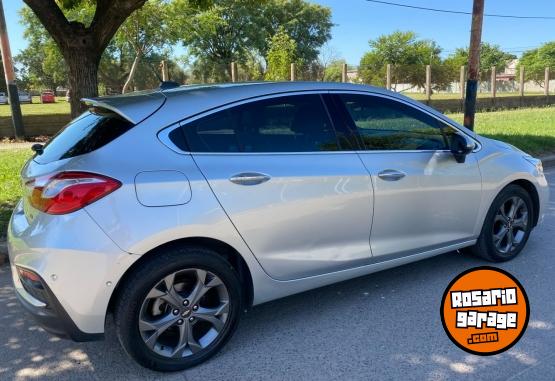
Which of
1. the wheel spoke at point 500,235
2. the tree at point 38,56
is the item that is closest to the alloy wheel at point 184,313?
the wheel spoke at point 500,235

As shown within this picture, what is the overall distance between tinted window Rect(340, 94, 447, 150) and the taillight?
70.7 inches

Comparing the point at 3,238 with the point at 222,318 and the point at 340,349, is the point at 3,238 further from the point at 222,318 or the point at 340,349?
the point at 340,349

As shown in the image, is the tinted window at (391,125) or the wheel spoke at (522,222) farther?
the wheel spoke at (522,222)

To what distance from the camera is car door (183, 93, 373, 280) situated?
9.52 feet

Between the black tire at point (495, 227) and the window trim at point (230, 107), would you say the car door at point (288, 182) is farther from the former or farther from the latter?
the black tire at point (495, 227)

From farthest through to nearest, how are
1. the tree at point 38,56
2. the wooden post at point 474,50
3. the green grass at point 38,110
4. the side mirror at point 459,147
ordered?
the tree at point 38,56 < the green grass at point 38,110 < the wooden post at point 474,50 < the side mirror at point 459,147

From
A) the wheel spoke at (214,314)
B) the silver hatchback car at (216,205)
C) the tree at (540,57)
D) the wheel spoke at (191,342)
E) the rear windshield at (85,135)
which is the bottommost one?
the wheel spoke at (191,342)

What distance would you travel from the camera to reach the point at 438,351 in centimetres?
306

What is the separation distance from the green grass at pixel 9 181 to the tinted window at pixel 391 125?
370cm

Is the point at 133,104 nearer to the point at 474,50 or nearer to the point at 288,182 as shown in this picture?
the point at 288,182

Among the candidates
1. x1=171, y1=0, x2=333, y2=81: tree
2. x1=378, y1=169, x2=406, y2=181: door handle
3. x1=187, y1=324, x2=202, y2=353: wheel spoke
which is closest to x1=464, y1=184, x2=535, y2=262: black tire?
x1=378, y1=169, x2=406, y2=181: door handle

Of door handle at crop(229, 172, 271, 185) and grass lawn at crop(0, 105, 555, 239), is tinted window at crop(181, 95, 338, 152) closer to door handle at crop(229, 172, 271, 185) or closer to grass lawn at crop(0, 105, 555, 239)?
door handle at crop(229, 172, 271, 185)

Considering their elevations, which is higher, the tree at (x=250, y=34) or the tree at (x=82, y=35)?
the tree at (x=250, y=34)

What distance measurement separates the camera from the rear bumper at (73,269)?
8.22 feet
